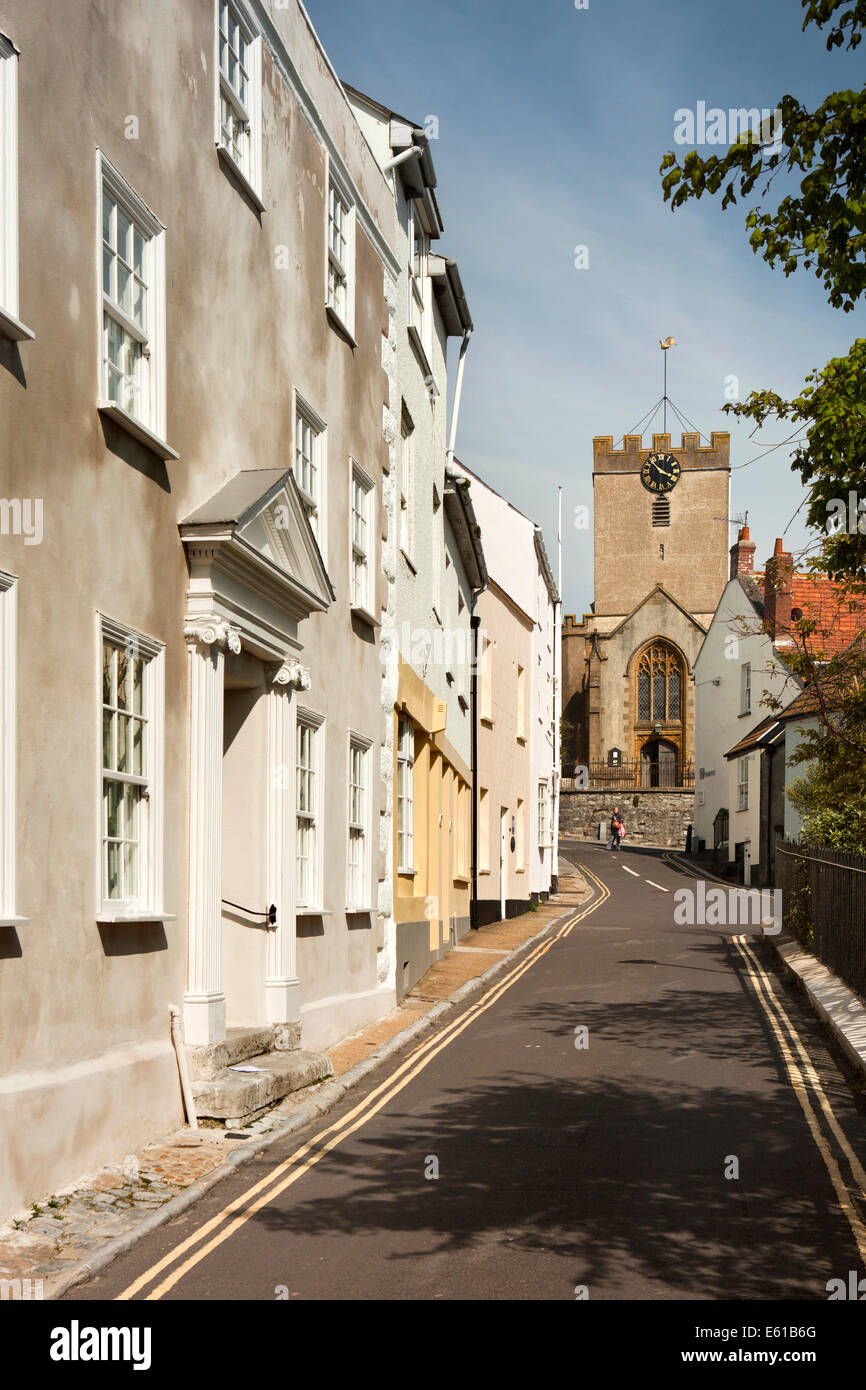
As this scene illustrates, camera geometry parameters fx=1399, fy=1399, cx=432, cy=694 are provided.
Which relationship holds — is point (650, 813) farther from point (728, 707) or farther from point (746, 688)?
point (746, 688)

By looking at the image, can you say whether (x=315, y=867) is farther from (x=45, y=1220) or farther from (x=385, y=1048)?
(x=45, y=1220)

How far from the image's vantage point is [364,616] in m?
15.5

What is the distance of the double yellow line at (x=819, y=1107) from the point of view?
7.73m

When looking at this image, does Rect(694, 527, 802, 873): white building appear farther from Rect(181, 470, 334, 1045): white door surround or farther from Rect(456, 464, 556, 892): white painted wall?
Rect(181, 470, 334, 1045): white door surround

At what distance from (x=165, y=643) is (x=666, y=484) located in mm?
80946

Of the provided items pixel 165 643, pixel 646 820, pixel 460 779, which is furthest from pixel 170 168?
pixel 646 820

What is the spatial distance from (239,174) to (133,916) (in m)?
5.98

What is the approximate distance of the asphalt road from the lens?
6.33 meters

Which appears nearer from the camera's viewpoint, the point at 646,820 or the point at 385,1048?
the point at 385,1048

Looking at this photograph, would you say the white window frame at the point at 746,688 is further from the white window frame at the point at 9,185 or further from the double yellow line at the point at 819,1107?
the white window frame at the point at 9,185

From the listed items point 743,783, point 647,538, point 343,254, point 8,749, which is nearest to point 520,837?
point 743,783

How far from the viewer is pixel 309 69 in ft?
44.0

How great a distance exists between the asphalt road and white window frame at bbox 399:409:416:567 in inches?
259

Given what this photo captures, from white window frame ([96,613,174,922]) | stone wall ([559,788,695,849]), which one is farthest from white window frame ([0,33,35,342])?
stone wall ([559,788,695,849])
